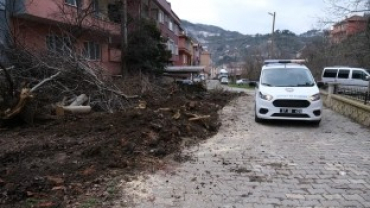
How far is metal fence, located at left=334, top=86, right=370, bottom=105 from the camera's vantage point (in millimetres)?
10695

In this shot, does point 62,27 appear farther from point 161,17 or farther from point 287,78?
point 161,17

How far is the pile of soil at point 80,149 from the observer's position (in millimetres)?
4516

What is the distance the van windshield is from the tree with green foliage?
1216 centimetres

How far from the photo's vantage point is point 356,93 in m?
12.3

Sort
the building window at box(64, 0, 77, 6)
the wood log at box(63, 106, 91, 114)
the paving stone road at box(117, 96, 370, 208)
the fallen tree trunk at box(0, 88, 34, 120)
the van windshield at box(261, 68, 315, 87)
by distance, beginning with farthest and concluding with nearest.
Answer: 1. the building window at box(64, 0, 77, 6)
2. the van windshield at box(261, 68, 315, 87)
3. the wood log at box(63, 106, 91, 114)
4. the fallen tree trunk at box(0, 88, 34, 120)
5. the paving stone road at box(117, 96, 370, 208)

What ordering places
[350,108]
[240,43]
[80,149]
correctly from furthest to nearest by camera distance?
1. [240,43]
2. [350,108]
3. [80,149]

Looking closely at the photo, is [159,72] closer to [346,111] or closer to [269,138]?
[346,111]

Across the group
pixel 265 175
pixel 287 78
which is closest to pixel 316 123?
pixel 287 78

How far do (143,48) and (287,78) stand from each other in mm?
12936

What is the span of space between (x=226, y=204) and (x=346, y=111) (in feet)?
30.8

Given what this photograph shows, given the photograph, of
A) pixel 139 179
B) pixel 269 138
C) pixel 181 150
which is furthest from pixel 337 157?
pixel 139 179

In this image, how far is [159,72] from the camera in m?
24.1

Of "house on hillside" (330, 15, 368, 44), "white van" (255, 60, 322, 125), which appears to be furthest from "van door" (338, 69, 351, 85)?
"white van" (255, 60, 322, 125)

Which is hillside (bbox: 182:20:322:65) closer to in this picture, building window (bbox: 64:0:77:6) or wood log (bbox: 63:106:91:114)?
building window (bbox: 64:0:77:6)
